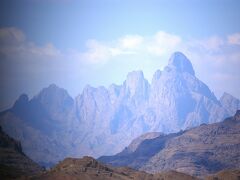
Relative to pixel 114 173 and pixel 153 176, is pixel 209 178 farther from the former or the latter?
pixel 114 173

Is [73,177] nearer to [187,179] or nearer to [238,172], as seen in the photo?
[187,179]

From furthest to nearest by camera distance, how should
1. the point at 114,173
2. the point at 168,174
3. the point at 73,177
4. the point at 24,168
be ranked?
1. the point at 24,168
2. the point at 168,174
3. the point at 114,173
4. the point at 73,177

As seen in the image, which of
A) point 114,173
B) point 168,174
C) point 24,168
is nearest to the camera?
point 114,173

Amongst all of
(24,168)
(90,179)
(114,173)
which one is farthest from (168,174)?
(24,168)

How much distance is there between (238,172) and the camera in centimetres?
18962

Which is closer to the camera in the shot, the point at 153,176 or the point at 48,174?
the point at 48,174

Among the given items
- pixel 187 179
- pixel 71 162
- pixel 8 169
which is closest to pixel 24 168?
pixel 8 169

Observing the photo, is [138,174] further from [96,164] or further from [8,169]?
[8,169]

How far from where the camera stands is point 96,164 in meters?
173

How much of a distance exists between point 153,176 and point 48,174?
3800 centimetres

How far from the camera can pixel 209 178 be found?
18138 centimetres

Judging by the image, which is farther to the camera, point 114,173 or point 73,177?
point 114,173

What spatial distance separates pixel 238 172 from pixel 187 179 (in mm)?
21418

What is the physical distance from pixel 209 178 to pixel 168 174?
12731 millimetres
